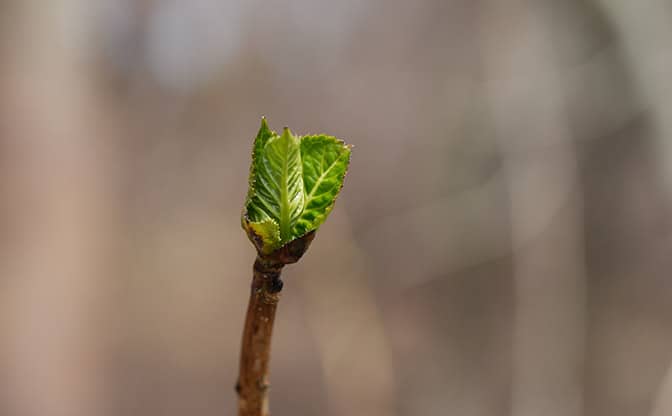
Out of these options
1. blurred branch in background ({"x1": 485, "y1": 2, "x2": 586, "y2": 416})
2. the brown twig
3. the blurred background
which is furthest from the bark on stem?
blurred branch in background ({"x1": 485, "y1": 2, "x2": 586, "y2": 416})

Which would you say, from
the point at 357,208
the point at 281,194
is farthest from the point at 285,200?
the point at 357,208

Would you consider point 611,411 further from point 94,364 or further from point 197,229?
point 94,364

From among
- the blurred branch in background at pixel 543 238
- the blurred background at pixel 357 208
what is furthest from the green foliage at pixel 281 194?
the blurred branch in background at pixel 543 238

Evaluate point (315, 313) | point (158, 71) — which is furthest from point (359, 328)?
point (158, 71)

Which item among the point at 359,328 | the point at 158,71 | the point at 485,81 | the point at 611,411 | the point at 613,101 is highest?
the point at 158,71

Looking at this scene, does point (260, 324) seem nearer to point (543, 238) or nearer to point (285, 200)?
point (285, 200)

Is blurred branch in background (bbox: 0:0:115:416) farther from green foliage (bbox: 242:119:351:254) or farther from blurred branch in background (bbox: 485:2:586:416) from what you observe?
green foliage (bbox: 242:119:351:254)
